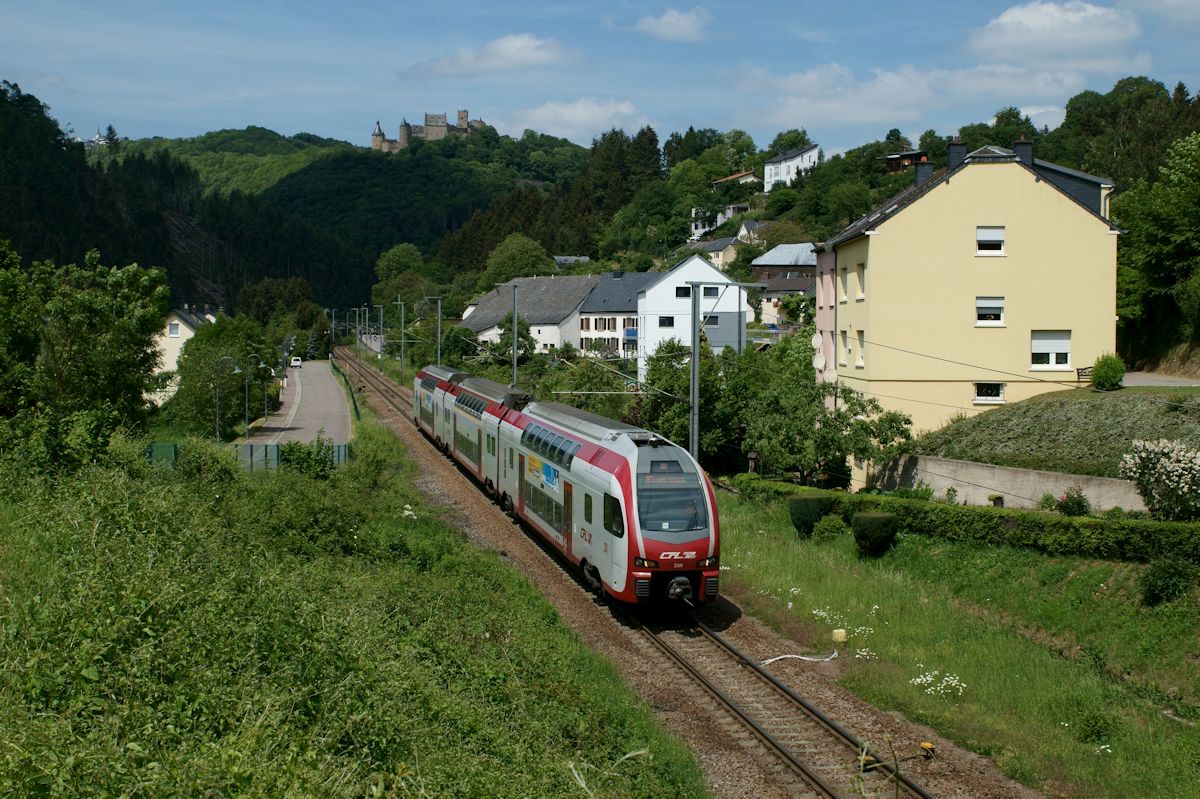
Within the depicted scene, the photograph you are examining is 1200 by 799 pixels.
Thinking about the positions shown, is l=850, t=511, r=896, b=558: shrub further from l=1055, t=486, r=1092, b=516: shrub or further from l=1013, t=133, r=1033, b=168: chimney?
l=1013, t=133, r=1033, b=168: chimney

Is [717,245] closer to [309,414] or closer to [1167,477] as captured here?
[309,414]

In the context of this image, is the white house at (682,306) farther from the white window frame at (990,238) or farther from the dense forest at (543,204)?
the white window frame at (990,238)

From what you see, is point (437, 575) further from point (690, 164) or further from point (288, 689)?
point (690, 164)

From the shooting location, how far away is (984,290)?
111 ft

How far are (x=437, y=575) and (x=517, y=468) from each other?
316 inches

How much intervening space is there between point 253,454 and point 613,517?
22.4 m

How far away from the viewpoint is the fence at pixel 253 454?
30.5 m

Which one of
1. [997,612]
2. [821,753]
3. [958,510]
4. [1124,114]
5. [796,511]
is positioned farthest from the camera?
[1124,114]

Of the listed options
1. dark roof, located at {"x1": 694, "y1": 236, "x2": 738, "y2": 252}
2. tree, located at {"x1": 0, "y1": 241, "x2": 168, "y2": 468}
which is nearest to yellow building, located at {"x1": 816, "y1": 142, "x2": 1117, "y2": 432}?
tree, located at {"x1": 0, "y1": 241, "x2": 168, "y2": 468}

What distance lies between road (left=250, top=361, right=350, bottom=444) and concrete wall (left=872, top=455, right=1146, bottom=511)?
20.8 metres

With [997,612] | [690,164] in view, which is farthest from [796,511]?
[690,164]

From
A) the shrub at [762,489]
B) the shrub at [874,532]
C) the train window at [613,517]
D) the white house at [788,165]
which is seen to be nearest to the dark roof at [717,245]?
the white house at [788,165]

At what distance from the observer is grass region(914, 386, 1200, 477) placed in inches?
1045

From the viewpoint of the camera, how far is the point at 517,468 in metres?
28.2
